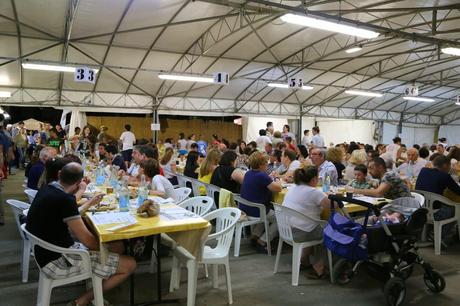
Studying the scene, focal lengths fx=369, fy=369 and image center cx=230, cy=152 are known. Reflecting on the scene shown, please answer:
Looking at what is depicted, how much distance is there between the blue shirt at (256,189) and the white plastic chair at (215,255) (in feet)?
3.11

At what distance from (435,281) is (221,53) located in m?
10.1

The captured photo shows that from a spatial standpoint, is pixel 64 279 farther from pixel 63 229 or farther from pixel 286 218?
pixel 286 218

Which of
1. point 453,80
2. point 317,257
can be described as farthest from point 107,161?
point 453,80

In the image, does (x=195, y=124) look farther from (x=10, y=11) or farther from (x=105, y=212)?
(x=105, y=212)

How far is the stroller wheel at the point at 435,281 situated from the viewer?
3395 mm

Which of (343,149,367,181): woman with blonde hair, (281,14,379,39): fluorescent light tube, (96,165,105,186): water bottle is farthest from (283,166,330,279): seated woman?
(281,14,379,39): fluorescent light tube

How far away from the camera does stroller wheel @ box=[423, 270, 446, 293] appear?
339 centimetres

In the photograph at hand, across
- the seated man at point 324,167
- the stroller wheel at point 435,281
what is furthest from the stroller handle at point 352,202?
the seated man at point 324,167

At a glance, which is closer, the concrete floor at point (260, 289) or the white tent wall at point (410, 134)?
the concrete floor at point (260, 289)

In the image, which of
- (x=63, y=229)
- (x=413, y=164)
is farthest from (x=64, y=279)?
(x=413, y=164)

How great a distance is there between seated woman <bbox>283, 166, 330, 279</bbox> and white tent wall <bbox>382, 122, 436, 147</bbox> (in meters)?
20.3

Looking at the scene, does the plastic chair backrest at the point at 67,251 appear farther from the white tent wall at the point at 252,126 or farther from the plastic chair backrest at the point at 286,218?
the white tent wall at the point at 252,126

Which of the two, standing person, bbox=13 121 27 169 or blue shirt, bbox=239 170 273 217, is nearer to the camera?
blue shirt, bbox=239 170 273 217

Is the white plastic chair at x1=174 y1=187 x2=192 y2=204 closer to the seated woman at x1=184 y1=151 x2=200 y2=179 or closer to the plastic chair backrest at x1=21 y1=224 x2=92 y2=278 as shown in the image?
the plastic chair backrest at x1=21 y1=224 x2=92 y2=278
